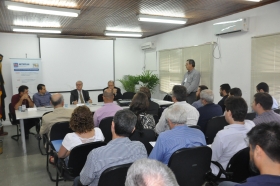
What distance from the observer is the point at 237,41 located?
17.4 ft

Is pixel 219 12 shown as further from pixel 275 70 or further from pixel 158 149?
pixel 158 149

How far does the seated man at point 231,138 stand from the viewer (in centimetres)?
224

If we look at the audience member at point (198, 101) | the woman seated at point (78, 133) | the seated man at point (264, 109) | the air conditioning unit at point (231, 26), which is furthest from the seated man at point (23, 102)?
the air conditioning unit at point (231, 26)

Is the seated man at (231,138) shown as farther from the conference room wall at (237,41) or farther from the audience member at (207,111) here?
the conference room wall at (237,41)

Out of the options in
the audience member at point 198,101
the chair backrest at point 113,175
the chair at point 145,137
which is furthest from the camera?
the audience member at point 198,101

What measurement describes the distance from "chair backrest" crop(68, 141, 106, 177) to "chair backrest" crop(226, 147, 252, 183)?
1222mm

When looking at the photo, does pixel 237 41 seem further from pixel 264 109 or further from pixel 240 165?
pixel 240 165

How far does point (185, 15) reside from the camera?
17.9ft

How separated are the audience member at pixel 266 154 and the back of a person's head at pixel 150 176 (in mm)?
580

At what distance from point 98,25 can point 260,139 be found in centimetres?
575

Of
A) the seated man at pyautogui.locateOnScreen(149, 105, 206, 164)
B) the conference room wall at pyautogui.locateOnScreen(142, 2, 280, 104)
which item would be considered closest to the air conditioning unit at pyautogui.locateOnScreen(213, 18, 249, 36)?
the conference room wall at pyautogui.locateOnScreen(142, 2, 280, 104)

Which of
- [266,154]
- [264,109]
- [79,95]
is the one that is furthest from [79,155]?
[79,95]

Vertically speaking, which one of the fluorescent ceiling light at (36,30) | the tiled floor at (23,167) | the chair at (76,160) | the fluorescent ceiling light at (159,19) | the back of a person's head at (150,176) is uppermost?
the fluorescent ceiling light at (36,30)

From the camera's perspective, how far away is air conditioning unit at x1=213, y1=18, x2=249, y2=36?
16.2 ft
